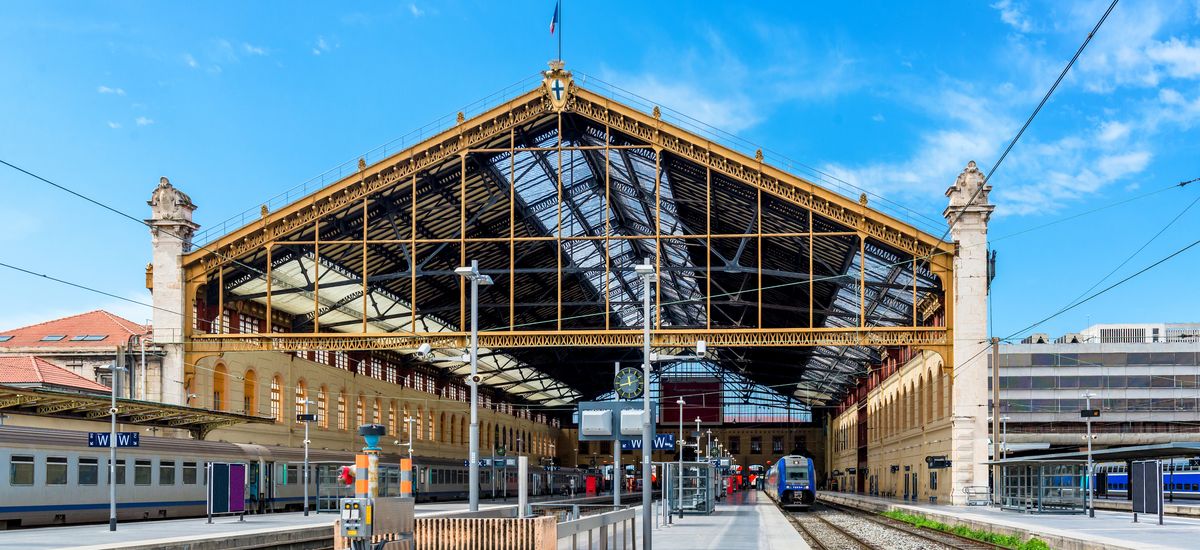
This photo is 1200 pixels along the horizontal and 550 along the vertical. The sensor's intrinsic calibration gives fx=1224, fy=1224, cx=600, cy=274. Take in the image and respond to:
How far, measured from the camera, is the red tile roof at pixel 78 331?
181ft

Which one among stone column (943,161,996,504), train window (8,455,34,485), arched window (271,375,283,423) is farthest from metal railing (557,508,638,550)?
arched window (271,375,283,423)

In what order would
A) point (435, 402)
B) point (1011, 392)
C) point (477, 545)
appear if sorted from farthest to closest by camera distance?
1. point (1011, 392)
2. point (435, 402)
3. point (477, 545)

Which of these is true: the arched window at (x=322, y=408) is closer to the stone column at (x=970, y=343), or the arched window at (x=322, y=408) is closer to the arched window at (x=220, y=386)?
the arched window at (x=220, y=386)

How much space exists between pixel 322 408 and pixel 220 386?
12.1 metres

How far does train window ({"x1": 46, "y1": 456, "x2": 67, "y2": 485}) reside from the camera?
111ft

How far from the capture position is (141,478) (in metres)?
38.4

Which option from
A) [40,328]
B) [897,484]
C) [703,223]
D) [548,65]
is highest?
[548,65]

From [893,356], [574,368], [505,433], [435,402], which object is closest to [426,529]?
[893,356]

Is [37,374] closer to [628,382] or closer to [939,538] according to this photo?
[628,382]

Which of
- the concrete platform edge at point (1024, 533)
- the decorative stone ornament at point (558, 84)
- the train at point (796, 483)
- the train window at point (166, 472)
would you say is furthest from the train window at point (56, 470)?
the train at point (796, 483)

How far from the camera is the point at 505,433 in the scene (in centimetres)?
10900

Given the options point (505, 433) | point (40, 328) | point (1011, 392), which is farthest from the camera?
point (505, 433)

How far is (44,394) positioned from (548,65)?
25.2 meters

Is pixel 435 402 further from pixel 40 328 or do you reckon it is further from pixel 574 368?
pixel 40 328
